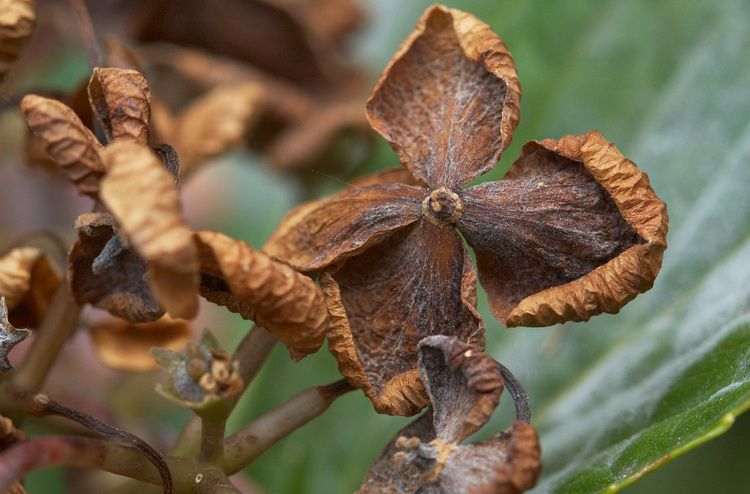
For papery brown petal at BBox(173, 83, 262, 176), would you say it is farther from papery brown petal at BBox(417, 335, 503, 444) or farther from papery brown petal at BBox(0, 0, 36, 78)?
papery brown petal at BBox(417, 335, 503, 444)

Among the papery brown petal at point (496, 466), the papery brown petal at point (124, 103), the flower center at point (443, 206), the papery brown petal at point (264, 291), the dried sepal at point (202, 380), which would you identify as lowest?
the papery brown petal at point (496, 466)

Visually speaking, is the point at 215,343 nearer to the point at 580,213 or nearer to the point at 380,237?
→ the point at 380,237

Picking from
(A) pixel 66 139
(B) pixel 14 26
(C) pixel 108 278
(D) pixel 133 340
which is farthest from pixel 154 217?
(D) pixel 133 340

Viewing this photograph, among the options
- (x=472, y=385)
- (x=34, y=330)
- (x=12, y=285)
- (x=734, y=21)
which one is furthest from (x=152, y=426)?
(x=734, y=21)

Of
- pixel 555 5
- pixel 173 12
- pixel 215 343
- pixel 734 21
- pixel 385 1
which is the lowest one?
pixel 215 343

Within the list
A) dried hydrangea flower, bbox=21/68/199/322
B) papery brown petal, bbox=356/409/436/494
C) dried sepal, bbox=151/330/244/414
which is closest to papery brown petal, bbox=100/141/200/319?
dried hydrangea flower, bbox=21/68/199/322

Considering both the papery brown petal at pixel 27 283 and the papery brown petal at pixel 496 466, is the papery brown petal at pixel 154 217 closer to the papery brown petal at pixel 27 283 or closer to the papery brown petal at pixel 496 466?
the papery brown petal at pixel 496 466

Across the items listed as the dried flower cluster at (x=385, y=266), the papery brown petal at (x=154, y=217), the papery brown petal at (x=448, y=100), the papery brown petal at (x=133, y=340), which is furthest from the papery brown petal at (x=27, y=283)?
the papery brown petal at (x=448, y=100)
